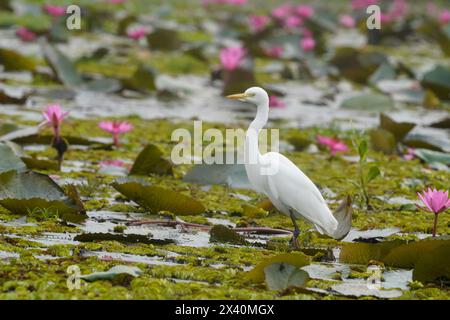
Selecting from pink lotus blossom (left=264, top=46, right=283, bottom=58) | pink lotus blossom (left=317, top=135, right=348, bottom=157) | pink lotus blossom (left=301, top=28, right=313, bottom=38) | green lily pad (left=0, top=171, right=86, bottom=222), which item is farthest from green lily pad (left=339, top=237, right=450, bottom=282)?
pink lotus blossom (left=301, top=28, right=313, bottom=38)

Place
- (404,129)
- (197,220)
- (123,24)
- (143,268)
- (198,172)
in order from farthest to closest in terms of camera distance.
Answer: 1. (123,24)
2. (404,129)
3. (198,172)
4. (197,220)
5. (143,268)

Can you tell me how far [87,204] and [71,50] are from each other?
6.69m

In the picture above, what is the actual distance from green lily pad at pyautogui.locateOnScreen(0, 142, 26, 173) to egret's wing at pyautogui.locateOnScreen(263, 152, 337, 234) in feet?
5.15

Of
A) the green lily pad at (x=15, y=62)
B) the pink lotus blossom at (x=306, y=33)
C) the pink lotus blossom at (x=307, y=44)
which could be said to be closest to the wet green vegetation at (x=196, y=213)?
the green lily pad at (x=15, y=62)

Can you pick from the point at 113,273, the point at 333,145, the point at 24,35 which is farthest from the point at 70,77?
the point at 113,273

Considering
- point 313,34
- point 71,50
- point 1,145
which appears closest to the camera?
point 1,145

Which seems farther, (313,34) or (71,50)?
(313,34)

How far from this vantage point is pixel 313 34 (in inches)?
551

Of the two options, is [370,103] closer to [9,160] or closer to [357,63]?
[357,63]

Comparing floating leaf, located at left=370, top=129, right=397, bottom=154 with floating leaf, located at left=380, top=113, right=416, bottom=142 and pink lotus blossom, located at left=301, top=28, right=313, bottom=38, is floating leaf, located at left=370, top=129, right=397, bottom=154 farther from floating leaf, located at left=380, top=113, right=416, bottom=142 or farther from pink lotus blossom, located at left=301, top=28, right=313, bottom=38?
pink lotus blossom, located at left=301, top=28, right=313, bottom=38

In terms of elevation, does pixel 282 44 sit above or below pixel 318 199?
above

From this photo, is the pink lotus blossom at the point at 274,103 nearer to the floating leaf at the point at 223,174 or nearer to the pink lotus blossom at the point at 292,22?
the floating leaf at the point at 223,174
